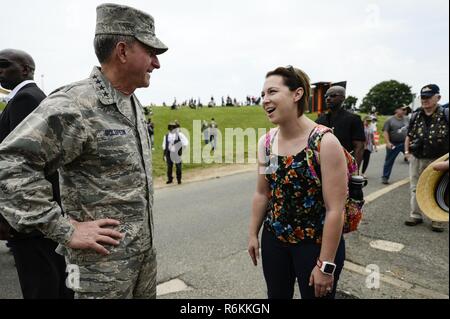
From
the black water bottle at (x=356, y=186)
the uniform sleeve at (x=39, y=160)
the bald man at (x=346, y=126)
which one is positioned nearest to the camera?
the uniform sleeve at (x=39, y=160)

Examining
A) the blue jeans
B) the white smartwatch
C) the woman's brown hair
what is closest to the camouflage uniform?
the woman's brown hair

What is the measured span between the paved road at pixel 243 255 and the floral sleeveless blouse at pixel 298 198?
1446mm

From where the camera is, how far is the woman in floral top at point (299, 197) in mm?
1804

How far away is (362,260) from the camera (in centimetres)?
383

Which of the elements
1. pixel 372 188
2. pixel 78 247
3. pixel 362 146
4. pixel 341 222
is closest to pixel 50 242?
pixel 78 247

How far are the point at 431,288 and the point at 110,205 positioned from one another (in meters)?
3.24

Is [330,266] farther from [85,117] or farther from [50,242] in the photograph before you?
[50,242]

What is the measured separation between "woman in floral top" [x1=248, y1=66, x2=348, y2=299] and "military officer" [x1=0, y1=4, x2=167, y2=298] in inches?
31.1

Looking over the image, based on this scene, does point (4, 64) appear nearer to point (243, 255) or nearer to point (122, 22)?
point (122, 22)

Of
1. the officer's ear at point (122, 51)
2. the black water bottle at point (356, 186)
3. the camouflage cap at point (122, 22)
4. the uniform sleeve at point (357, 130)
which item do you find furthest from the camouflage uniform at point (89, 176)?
the uniform sleeve at point (357, 130)

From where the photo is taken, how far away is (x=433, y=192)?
1.96 meters

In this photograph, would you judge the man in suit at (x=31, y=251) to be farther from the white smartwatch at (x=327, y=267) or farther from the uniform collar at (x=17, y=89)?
the white smartwatch at (x=327, y=267)

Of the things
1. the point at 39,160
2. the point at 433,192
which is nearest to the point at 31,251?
the point at 39,160

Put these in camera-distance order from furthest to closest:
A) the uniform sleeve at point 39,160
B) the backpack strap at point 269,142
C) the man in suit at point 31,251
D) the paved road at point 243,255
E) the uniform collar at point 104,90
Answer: the paved road at point 243,255
the man in suit at point 31,251
the backpack strap at point 269,142
the uniform collar at point 104,90
the uniform sleeve at point 39,160
